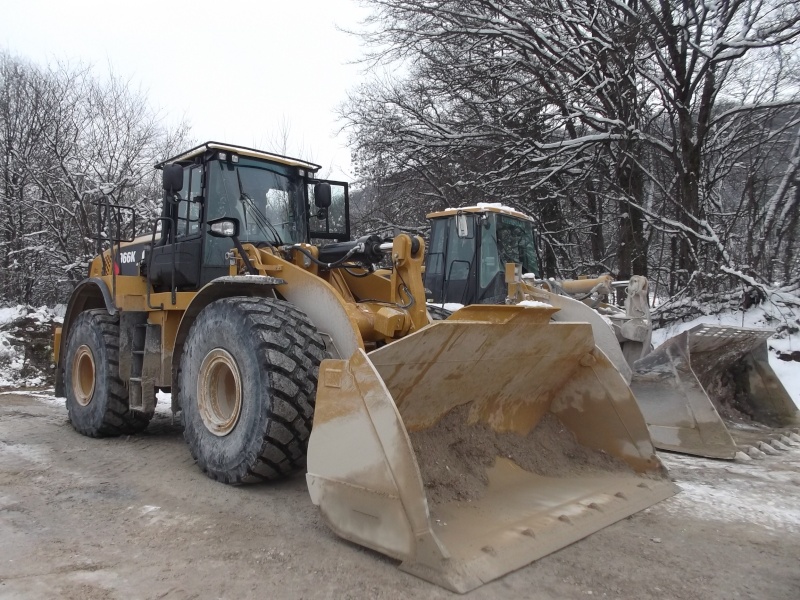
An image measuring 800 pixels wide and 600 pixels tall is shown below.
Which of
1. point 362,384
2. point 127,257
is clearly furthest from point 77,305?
point 362,384

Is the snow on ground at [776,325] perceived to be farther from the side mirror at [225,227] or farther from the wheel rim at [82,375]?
the wheel rim at [82,375]

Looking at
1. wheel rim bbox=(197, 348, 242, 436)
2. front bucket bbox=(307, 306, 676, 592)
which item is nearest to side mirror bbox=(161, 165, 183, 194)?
wheel rim bbox=(197, 348, 242, 436)

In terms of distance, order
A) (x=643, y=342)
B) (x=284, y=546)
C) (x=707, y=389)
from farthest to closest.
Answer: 1. (x=643, y=342)
2. (x=707, y=389)
3. (x=284, y=546)

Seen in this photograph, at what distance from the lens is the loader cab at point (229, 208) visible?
5.29m

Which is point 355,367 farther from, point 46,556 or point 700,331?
point 700,331

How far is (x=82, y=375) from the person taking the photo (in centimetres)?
672

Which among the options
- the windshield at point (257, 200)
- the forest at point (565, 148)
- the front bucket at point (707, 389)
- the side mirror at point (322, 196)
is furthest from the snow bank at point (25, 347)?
the front bucket at point (707, 389)

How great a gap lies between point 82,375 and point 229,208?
9.31 feet

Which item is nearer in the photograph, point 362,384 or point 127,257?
point 362,384

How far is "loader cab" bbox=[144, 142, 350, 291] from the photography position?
17.4 ft

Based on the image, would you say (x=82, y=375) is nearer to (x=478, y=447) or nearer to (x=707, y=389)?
(x=478, y=447)

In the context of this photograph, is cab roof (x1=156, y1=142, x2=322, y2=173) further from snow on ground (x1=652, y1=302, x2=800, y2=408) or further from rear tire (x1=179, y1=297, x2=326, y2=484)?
snow on ground (x1=652, y1=302, x2=800, y2=408)

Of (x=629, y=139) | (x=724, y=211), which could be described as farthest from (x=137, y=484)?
(x=724, y=211)

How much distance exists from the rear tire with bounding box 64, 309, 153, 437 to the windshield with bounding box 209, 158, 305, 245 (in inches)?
75.0
